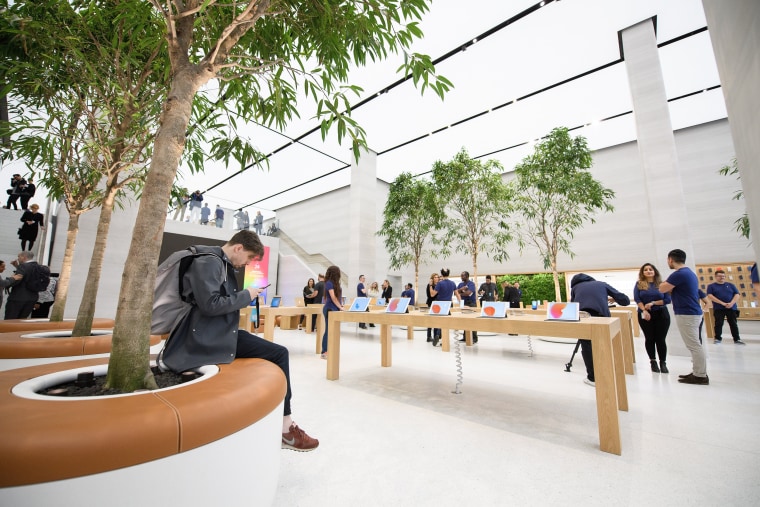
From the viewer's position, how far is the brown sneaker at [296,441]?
5.75 ft

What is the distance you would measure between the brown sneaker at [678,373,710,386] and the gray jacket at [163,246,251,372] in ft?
14.2

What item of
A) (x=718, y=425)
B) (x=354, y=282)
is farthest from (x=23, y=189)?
(x=718, y=425)

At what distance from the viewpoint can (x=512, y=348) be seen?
5.50 m

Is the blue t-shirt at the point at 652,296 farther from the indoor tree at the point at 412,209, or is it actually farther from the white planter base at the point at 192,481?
the indoor tree at the point at 412,209

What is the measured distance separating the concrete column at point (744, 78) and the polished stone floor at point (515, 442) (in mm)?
1256

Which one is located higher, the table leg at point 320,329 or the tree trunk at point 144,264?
the tree trunk at point 144,264

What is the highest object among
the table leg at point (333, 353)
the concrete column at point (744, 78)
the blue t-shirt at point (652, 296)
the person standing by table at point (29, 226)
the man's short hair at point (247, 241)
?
the person standing by table at point (29, 226)

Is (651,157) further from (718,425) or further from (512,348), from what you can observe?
(718,425)

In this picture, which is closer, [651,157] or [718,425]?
[718,425]

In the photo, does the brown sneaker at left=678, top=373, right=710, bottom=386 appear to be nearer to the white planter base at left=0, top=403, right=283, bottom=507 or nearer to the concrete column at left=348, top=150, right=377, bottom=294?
the white planter base at left=0, top=403, right=283, bottom=507

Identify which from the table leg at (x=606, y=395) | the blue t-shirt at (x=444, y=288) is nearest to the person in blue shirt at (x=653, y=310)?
the table leg at (x=606, y=395)

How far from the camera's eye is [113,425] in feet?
2.53

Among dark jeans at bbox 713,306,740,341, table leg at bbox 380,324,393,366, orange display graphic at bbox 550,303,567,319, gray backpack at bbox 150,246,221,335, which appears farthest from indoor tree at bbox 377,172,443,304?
gray backpack at bbox 150,246,221,335

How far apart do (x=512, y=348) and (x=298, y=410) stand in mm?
4290
